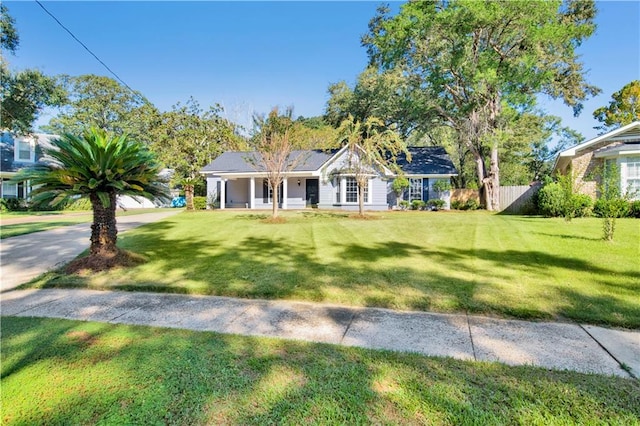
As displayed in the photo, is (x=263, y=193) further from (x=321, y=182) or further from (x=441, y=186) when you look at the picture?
(x=441, y=186)

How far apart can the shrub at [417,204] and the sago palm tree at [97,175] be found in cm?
1811

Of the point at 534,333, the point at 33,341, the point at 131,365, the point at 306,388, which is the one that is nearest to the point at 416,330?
the point at 534,333

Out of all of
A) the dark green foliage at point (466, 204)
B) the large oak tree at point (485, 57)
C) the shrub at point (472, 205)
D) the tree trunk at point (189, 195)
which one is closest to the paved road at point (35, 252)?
the tree trunk at point (189, 195)

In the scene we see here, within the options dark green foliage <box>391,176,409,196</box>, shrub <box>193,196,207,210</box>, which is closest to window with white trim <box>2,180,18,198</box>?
shrub <box>193,196,207,210</box>

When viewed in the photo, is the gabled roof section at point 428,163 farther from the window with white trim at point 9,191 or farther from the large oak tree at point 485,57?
the window with white trim at point 9,191

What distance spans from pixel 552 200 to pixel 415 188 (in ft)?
31.3

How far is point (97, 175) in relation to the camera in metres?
6.57

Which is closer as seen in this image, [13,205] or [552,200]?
[552,200]

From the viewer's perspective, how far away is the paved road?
6.61 metres

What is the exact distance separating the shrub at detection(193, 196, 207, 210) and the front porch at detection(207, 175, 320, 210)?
4.02ft

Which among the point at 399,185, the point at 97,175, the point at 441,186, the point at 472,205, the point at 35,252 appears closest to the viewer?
the point at 97,175

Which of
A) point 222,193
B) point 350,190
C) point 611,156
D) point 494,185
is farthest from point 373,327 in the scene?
point 222,193

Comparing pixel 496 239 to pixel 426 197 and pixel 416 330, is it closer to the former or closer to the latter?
pixel 416 330

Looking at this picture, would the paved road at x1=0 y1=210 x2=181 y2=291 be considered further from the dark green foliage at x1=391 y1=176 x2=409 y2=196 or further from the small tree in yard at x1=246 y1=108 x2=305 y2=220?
the dark green foliage at x1=391 y1=176 x2=409 y2=196
